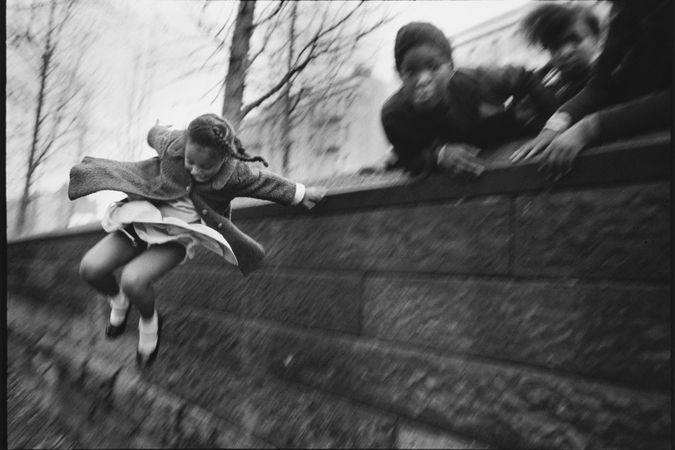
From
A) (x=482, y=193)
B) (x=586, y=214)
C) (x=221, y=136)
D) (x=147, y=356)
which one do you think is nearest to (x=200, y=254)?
(x=147, y=356)

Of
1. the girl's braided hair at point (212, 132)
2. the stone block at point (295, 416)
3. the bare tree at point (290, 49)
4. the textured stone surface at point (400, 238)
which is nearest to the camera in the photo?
the girl's braided hair at point (212, 132)

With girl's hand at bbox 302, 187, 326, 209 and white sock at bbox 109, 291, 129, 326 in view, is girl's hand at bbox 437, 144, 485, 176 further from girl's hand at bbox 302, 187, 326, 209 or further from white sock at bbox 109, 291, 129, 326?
white sock at bbox 109, 291, 129, 326

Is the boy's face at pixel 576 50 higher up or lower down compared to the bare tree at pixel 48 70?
lower down

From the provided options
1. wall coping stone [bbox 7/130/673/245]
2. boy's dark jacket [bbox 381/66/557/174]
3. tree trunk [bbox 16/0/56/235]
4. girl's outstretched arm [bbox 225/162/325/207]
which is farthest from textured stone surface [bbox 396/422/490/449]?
tree trunk [bbox 16/0/56/235]

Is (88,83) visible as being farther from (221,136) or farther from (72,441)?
(72,441)

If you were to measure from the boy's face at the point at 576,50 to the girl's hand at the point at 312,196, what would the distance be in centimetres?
38

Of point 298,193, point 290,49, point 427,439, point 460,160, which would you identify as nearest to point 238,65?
point 290,49

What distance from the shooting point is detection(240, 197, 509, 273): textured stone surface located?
1.07 metres

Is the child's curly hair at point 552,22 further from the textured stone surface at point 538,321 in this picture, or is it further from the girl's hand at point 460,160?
the textured stone surface at point 538,321

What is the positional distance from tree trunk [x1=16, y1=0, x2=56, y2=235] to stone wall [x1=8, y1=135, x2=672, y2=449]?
5 centimetres

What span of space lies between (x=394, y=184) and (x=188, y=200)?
2.19ft

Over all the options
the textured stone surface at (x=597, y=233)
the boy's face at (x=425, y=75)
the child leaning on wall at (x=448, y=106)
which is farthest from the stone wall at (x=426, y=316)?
the boy's face at (x=425, y=75)

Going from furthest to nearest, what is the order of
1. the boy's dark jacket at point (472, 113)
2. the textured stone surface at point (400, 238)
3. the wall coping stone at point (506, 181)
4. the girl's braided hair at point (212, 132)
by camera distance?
the textured stone surface at point (400, 238) → the wall coping stone at point (506, 181) → the boy's dark jacket at point (472, 113) → the girl's braided hair at point (212, 132)

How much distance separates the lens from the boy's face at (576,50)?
0.63 m
